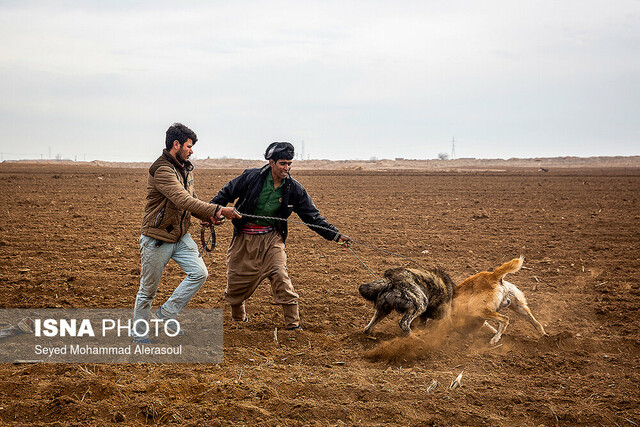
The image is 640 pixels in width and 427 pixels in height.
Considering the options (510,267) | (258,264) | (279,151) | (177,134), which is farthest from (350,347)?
(177,134)

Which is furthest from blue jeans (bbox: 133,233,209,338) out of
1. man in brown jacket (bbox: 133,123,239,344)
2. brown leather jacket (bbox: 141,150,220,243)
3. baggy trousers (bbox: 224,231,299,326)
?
baggy trousers (bbox: 224,231,299,326)

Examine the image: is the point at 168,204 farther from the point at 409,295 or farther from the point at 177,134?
the point at 409,295

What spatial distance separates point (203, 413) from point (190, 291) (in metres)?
1.67

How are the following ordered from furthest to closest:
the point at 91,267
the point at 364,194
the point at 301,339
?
the point at 364,194
the point at 91,267
the point at 301,339

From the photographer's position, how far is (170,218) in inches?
205

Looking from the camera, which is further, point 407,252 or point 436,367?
point 407,252

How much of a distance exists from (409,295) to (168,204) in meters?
2.84

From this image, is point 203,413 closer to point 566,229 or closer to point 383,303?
point 383,303

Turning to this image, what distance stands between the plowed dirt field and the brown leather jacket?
130cm

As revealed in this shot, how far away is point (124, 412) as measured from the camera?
4.04 metres

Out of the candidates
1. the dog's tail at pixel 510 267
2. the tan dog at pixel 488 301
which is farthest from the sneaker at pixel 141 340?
the dog's tail at pixel 510 267

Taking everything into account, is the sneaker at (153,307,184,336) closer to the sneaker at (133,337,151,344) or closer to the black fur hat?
the sneaker at (133,337,151,344)

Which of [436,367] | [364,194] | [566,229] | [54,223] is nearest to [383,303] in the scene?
[436,367]

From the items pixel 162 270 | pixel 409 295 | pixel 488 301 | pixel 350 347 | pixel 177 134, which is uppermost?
pixel 177 134
